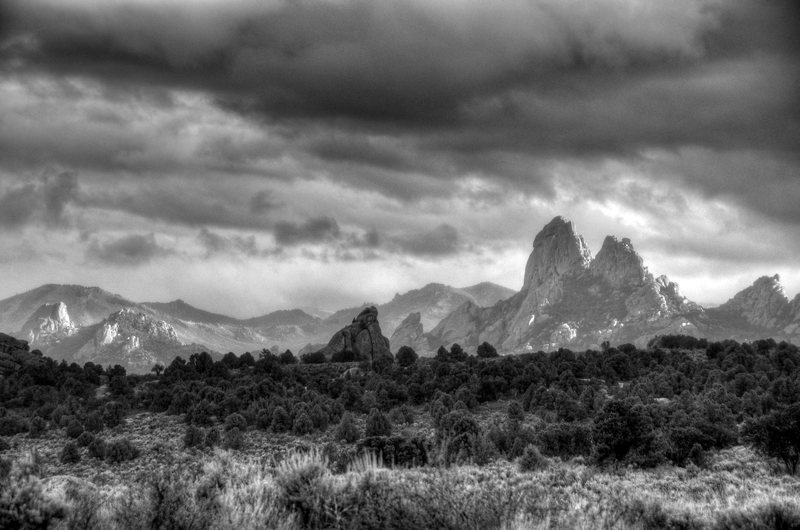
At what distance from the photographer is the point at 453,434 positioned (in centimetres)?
6372

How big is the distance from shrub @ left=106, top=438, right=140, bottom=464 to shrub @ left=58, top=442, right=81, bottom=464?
2.67 meters

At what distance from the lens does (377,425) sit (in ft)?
244

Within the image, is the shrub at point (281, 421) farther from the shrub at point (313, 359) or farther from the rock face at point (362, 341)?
the rock face at point (362, 341)

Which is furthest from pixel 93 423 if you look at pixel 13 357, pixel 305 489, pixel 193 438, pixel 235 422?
pixel 305 489

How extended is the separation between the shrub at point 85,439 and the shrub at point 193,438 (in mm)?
9462

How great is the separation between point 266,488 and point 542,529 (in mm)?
8310

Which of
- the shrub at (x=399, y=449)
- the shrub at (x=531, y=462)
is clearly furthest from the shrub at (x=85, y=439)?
the shrub at (x=531, y=462)

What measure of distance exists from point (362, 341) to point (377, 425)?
10484cm

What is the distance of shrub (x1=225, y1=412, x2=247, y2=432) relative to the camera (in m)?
75.8

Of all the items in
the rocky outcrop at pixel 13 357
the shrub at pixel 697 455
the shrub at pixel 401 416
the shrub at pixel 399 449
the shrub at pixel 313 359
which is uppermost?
the rocky outcrop at pixel 13 357

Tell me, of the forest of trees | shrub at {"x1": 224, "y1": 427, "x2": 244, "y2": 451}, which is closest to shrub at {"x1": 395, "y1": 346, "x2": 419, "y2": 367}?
the forest of trees

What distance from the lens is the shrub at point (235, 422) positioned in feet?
249

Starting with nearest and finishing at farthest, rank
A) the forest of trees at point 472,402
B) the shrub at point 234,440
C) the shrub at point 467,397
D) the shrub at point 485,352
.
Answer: the forest of trees at point 472,402
the shrub at point 234,440
the shrub at point 467,397
the shrub at point 485,352

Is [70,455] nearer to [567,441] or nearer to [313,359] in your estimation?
[567,441]
